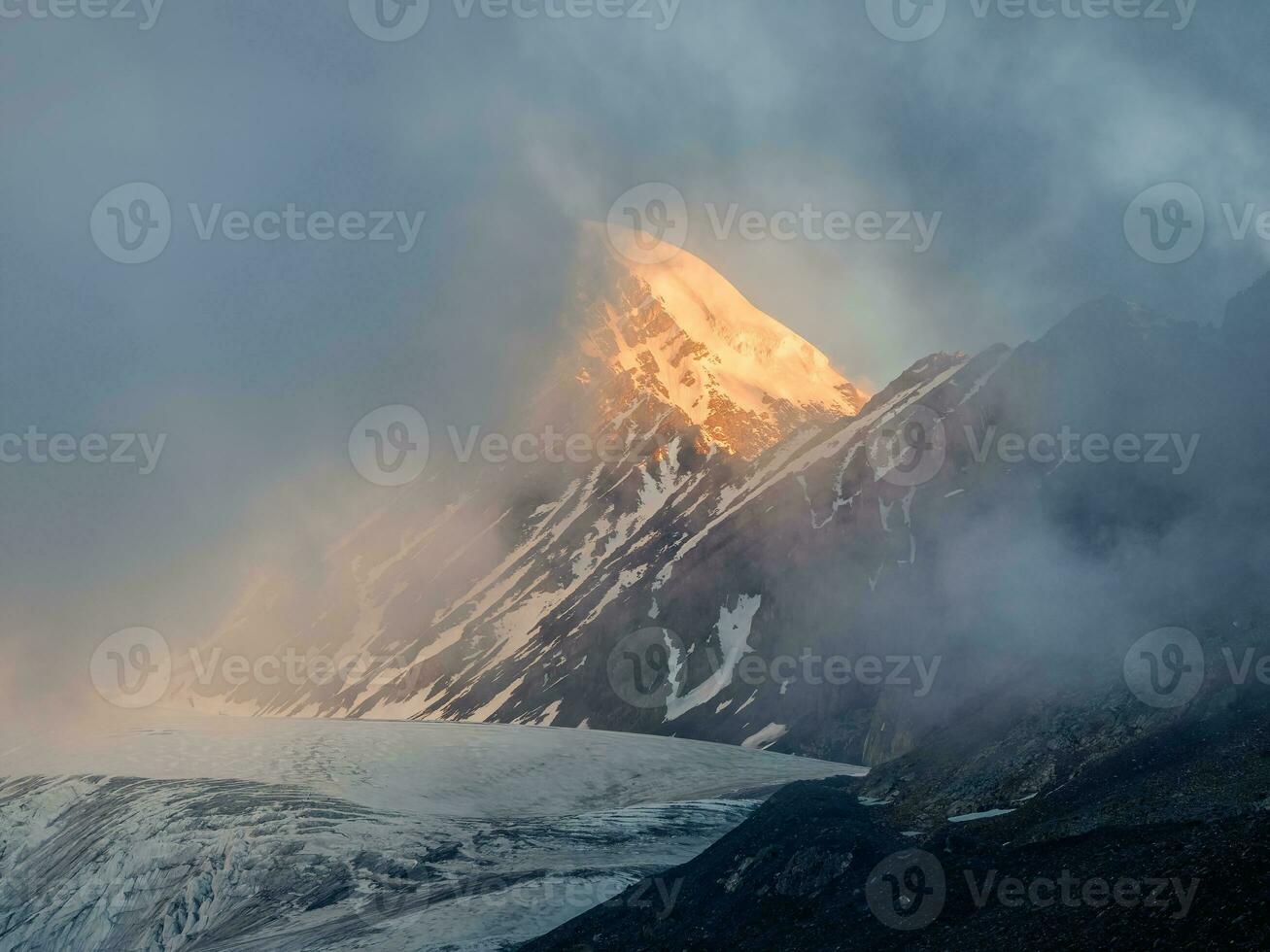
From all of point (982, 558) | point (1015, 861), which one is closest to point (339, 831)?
point (1015, 861)

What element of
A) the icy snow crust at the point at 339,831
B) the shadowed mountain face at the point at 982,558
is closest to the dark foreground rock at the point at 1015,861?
the shadowed mountain face at the point at 982,558

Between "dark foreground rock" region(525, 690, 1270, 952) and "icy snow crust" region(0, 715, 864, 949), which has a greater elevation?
"icy snow crust" region(0, 715, 864, 949)

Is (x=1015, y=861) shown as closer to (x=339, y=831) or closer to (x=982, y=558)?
(x=339, y=831)

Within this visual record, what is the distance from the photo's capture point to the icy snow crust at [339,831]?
63969 millimetres

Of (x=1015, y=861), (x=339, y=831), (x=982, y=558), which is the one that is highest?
(x=339, y=831)

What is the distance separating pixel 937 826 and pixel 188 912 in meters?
47.8

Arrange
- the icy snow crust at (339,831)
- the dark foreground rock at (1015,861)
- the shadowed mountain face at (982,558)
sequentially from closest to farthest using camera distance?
the dark foreground rock at (1015,861), the icy snow crust at (339,831), the shadowed mountain face at (982,558)

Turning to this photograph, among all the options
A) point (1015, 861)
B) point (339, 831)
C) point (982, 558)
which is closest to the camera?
point (1015, 861)

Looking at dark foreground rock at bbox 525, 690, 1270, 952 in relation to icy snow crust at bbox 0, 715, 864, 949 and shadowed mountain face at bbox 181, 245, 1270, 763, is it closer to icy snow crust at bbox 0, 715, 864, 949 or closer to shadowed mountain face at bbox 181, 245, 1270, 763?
shadowed mountain face at bbox 181, 245, 1270, 763

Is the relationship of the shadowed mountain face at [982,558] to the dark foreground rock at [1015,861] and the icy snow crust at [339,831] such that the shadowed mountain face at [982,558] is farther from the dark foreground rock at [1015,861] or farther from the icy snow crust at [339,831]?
the icy snow crust at [339,831]

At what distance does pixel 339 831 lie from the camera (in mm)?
76375

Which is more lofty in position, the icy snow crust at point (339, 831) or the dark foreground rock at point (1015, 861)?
the icy snow crust at point (339, 831)

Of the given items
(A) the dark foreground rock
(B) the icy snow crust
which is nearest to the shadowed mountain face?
(A) the dark foreground rock

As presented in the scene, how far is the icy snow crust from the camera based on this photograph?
6397cm
